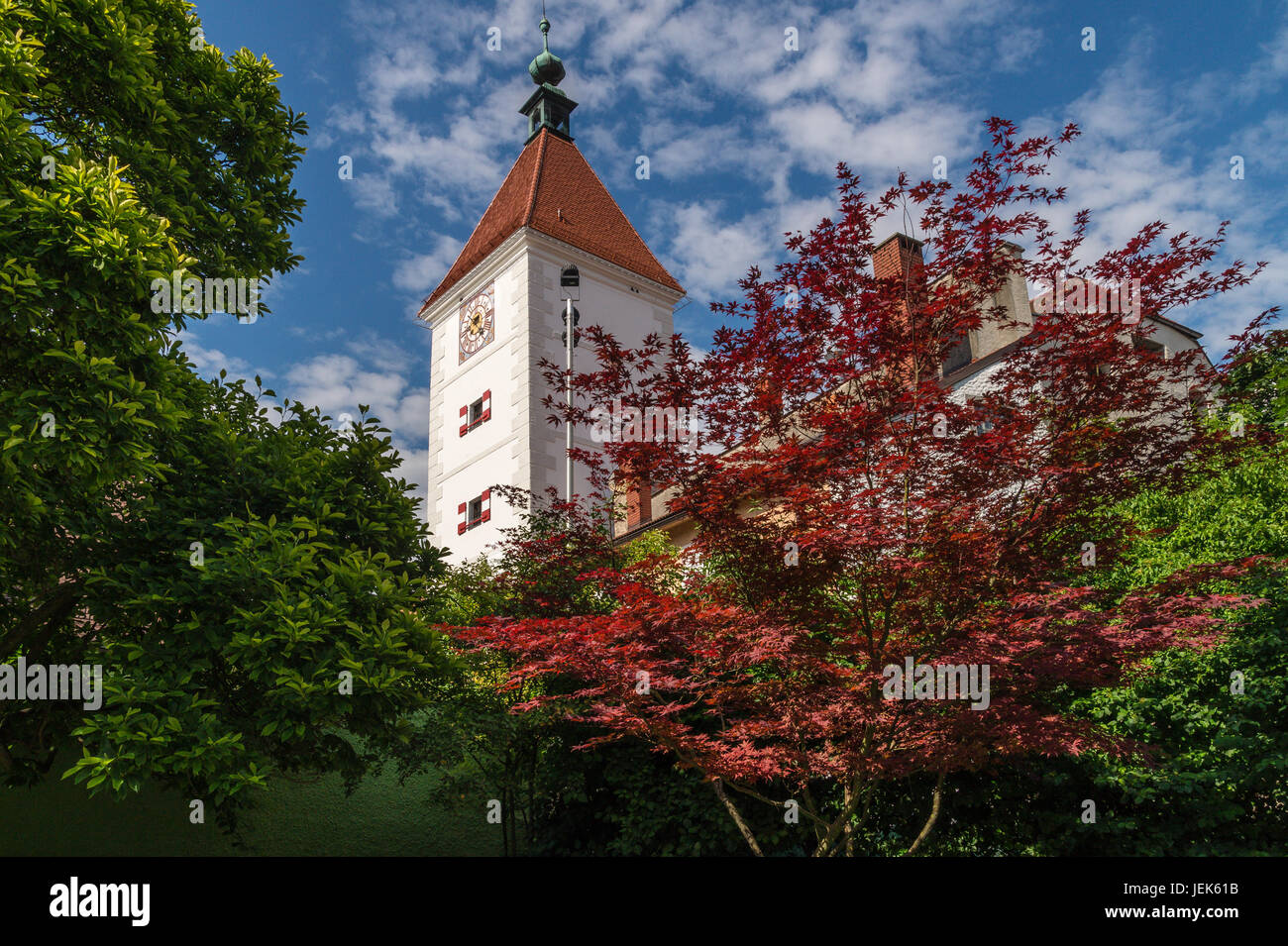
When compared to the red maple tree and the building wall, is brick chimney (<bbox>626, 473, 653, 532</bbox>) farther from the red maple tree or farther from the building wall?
the red maple tree

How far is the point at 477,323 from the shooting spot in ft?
107

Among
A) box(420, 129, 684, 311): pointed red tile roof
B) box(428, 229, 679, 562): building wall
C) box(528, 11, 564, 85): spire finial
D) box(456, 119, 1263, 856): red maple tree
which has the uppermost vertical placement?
box(528, 11, 564, 85): spire finial

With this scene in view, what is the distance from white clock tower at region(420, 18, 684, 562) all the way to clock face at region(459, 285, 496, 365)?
6cm

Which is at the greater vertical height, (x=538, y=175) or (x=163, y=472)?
(x=538, y=175)

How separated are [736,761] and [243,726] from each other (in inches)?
174

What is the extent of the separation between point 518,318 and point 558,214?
4.88 metres

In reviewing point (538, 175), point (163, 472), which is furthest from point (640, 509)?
point (163, 472)

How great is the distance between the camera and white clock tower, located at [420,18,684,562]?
28641mm

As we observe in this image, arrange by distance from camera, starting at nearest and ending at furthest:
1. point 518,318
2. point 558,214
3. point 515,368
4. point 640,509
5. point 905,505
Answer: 1. point 905,505
2. point 640,509
3. point 515,368
4. point 518,318
5. point 558,214

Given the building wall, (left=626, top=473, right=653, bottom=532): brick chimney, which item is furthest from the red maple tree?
the building wall

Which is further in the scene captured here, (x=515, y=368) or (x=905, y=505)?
(x=515, y=368)

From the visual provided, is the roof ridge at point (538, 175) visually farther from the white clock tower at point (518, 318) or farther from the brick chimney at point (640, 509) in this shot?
the brick chimney at point (640, 509)

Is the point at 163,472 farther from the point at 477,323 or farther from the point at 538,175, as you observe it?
the point at 538,175
